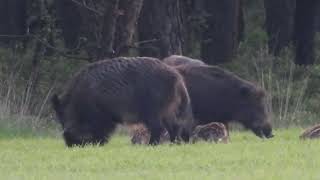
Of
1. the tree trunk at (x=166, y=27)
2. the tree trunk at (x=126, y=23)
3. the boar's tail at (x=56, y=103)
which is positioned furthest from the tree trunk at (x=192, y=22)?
the boar's tail at (x=56, y=103)

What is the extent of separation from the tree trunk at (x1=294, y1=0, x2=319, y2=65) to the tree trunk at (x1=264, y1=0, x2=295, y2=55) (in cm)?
52

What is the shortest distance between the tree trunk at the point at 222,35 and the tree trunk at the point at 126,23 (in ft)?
34.5

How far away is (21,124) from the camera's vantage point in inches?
862

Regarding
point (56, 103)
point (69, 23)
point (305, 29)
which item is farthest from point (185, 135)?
A: point (305, 29)

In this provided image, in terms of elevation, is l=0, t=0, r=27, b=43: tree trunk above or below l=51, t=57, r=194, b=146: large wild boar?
below

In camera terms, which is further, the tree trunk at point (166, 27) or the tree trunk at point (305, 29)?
the tree trunk at point (305, 29)

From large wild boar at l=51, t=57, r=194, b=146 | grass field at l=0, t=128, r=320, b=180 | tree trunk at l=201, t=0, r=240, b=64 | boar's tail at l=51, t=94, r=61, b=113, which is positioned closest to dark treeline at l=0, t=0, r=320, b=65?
tree trunk at l=201, t=0, r=240, b=64

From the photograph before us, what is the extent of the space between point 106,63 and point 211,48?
18.9 metres

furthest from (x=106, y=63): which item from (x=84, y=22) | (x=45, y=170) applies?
(x=84, y=22)

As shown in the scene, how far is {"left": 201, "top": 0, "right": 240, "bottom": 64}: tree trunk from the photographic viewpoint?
35.3 meters

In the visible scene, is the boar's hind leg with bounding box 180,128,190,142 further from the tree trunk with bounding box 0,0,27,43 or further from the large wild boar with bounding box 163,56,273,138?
the tree trunk with bounding box 0,0,27,43

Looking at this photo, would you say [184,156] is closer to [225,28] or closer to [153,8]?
[153,8]

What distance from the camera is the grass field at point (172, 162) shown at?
12.5 meters

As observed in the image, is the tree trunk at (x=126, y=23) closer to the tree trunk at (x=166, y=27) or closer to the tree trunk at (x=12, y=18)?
the tree trunk at (x=166, y=27)
